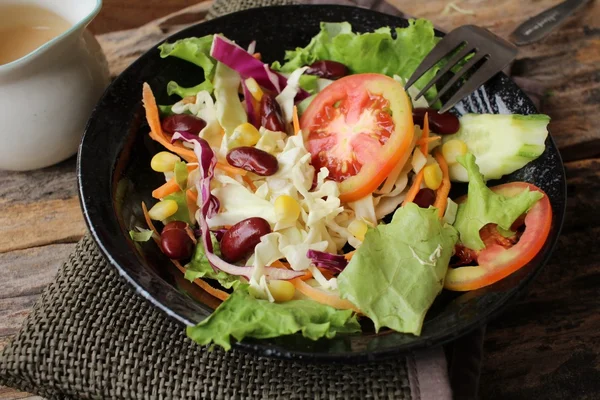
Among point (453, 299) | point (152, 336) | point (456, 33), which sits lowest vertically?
point (152, 336)

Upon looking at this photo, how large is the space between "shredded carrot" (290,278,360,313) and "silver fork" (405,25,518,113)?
0.82 m

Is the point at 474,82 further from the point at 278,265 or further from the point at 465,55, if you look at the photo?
the point at 278,265

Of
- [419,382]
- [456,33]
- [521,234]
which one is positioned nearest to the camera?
[419,382]

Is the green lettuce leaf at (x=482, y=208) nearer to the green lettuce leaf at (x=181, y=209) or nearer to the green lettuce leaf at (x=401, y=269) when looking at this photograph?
the green lettuce leaf at (x=401, y=269)

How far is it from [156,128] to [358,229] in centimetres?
75

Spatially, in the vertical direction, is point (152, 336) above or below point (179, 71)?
below

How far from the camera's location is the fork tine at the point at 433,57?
224cm

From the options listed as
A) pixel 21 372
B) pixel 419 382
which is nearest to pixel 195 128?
pixel 21 372

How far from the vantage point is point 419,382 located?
5.65 ft

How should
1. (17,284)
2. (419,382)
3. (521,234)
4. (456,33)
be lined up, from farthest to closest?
(456,33) → (17,284) → (521,234) → (419,382)

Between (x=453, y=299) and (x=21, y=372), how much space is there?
3.97 ft

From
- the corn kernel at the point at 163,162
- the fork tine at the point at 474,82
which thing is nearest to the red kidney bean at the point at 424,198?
the fork tine at the point at 474,82

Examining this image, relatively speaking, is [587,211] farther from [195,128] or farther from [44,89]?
[44,89]

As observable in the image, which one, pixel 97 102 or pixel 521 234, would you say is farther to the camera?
pixel 97 102
